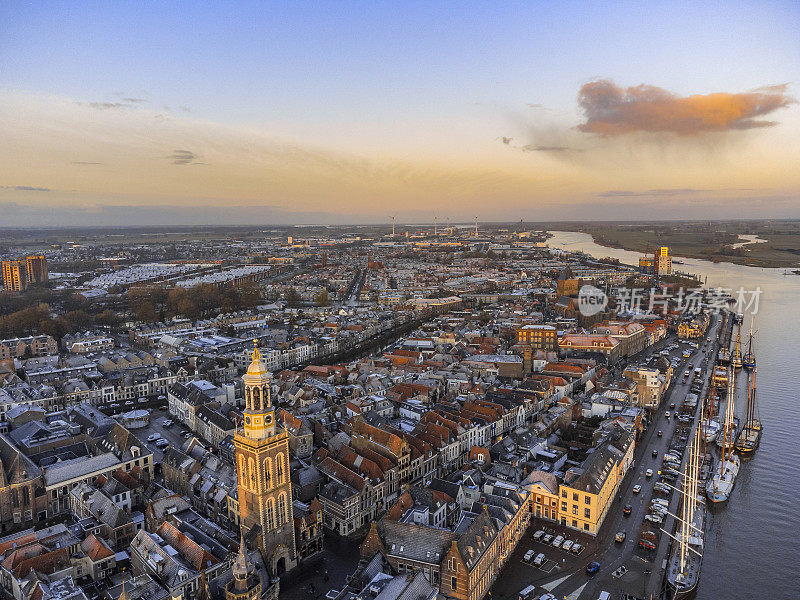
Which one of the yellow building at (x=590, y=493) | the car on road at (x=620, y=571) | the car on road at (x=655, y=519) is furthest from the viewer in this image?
the car on road at (x=655, y=519)

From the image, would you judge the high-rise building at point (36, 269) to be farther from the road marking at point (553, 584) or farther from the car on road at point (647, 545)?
the car on road at point (647, 545)

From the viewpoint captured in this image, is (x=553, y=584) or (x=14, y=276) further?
(x=14, y=276)

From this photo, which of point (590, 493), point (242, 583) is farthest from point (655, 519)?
point (242, 583)

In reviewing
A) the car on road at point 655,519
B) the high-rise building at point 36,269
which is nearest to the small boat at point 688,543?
the car on road at point 655,519

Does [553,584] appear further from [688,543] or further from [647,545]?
[688,543]

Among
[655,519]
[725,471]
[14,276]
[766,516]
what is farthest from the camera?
[14,276]

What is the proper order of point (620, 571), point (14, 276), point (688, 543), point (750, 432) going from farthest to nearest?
point (14, 276)
point (750, 432)
point (688, 543)
point (620, 571)
